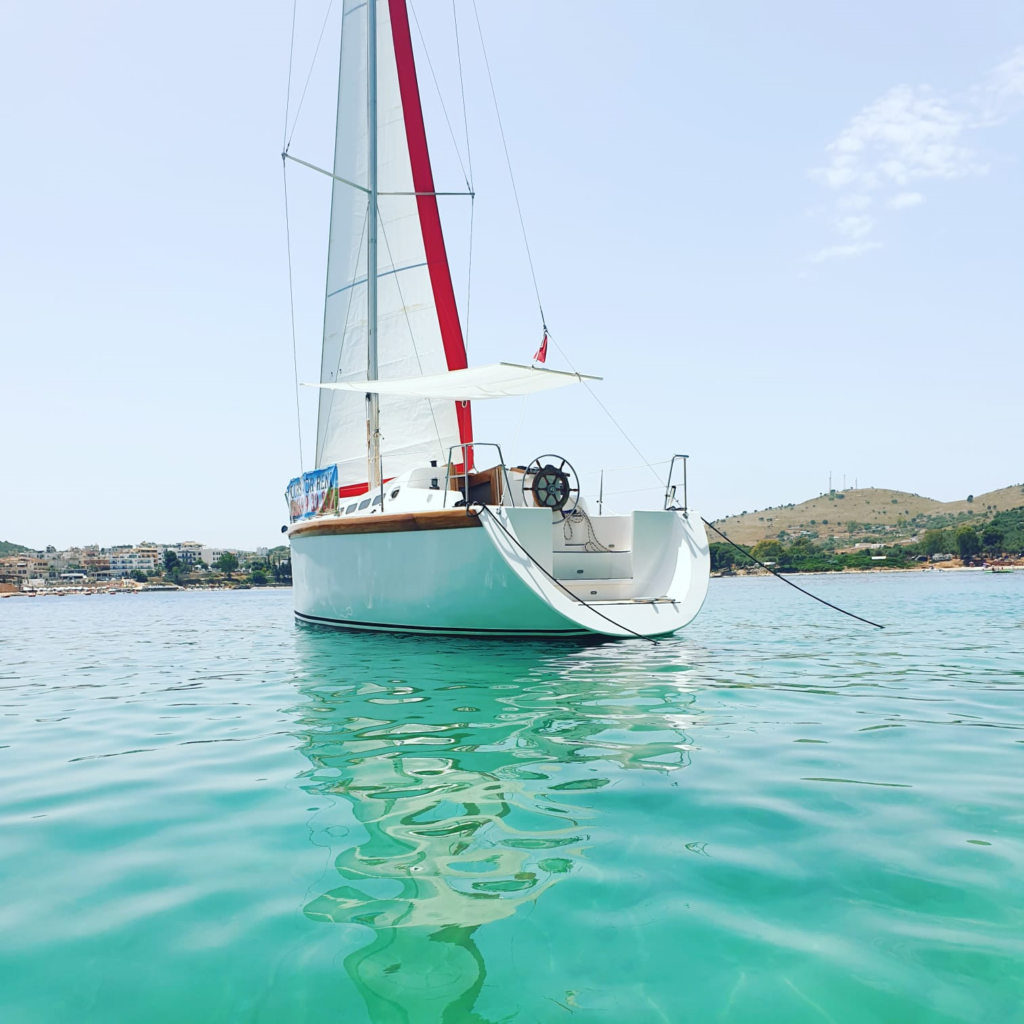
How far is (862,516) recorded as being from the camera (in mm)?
102375

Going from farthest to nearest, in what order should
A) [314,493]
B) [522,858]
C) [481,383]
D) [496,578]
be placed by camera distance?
[314,493], [481,383], [496,578], [522,858]

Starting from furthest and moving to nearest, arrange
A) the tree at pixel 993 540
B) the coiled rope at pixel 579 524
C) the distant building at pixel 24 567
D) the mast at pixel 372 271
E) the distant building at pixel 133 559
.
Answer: the distant building at pixel 133 559
the distant building at pixel 24 567
the tree at pixel 993 540
the mast at pixel 372 271
the coiled rope at pixel 579 524

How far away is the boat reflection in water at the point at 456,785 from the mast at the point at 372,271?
5.05 meters

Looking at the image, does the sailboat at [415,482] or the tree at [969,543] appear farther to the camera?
the tree at [969,543]

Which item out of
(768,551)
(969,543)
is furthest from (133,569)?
(969,543)

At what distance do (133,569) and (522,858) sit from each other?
491 ft

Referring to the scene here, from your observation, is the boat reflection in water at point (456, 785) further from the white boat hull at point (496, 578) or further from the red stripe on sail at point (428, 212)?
the red stripe on sail at point (428, 212)

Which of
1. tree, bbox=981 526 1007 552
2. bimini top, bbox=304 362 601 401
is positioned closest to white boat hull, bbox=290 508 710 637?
bimini top, bbox=304 362 601 401

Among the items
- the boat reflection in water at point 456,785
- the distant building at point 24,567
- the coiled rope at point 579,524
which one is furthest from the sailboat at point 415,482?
the distant building at point 24,567

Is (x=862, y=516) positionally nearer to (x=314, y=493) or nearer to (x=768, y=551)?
(x=768, y=551)

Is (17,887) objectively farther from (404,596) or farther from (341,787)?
(404,596)

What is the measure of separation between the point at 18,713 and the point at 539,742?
415 centimetres

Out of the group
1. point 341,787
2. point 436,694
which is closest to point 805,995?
point 341,787

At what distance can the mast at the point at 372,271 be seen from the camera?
11734mm
